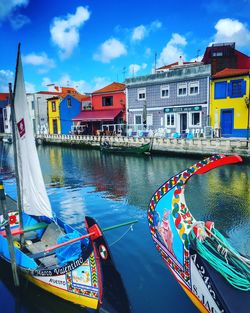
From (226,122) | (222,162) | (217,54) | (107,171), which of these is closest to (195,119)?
(226,122)

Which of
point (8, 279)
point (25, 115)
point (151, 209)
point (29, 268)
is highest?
point (25, 115)

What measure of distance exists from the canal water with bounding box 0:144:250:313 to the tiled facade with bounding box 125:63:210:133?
22.5 ft

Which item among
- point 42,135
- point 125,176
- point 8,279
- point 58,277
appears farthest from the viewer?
point 42,135

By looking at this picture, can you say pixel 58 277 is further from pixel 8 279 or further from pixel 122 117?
pixel 122 117

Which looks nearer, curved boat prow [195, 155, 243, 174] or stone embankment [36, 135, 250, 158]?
curved boat prow [195, 155, 243, 174]

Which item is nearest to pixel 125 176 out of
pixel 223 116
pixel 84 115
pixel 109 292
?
pixel 223 116

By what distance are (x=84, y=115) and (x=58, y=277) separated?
42.2 meters

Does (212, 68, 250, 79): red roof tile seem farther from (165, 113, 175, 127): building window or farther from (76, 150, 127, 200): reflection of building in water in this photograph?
(76, 150, 127, 200): reflection of building in water

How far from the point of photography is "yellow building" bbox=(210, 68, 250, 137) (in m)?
29.5

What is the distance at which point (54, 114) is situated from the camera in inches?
2142

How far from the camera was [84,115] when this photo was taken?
47750mm

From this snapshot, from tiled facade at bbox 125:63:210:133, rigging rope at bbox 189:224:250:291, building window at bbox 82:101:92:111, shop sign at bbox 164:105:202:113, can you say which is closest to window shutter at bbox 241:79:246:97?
tiled facade at bbox 125:63:210:133

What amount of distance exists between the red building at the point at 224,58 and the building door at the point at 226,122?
4.97 m

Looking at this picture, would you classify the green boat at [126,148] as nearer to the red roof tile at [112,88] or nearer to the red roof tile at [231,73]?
the red roof tile at [112,88]
